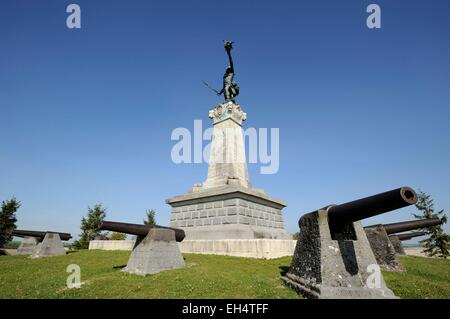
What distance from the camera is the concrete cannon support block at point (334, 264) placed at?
180 inches

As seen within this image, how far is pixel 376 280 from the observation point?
15.8 feet

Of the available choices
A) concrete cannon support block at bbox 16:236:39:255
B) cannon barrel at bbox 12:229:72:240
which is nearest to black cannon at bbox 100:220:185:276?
cannon barrel at bbox 12:229:72:240

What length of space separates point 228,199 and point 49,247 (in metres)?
11.0

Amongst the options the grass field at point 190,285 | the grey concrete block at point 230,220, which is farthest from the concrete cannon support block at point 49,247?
the grey concrete block at point 230,220

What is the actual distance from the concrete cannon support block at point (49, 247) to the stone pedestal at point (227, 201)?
6.85 m

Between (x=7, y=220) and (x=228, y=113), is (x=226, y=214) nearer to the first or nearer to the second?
(x=228, y=113)

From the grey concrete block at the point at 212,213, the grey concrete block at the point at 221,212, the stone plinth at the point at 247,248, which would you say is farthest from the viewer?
the grey concrete block at the point at 212,213

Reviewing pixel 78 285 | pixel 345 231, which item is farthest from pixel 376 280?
pixel 78 285

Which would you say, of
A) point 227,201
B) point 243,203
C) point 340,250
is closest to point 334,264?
point 340,250

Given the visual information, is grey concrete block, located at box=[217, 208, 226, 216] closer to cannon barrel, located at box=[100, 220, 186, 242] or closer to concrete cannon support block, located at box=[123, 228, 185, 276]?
concrete cannon support block, located at box=[123, 228, 185, 276]

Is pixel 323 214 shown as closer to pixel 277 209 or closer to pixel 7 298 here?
pixel 7 298

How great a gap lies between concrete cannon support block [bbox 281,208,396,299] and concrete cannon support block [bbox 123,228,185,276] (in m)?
4.27

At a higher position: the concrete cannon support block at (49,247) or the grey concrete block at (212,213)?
the grey concrete block at (212,213)

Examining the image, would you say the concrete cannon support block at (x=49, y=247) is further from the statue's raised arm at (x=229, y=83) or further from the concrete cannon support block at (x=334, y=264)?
the statue's raised arm at (x=229, y=83)
